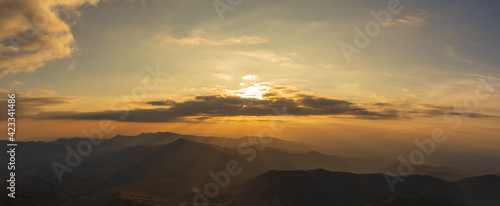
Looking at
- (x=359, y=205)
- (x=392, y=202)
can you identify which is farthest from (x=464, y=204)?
(x=359, y=205)

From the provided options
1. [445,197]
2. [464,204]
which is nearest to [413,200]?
[445,197]

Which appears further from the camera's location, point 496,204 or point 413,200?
point 496,204

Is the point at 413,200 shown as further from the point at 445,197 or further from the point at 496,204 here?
the point at 496,204

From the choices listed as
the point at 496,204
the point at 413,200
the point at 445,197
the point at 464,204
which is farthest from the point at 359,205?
the point at 496,204

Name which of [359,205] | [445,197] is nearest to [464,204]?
[445,197]

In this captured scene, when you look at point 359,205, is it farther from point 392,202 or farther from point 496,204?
point 496,204

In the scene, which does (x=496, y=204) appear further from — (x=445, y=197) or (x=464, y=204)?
(x=445, y=197)

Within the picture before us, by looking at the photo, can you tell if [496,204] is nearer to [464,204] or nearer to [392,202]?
[464,204]
